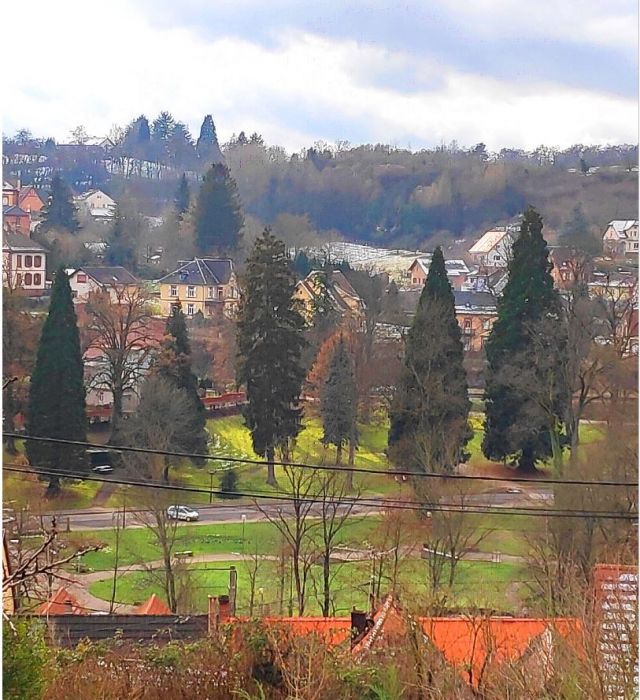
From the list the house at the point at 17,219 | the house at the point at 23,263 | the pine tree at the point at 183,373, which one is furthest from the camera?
the pine tree at the point at 183,373

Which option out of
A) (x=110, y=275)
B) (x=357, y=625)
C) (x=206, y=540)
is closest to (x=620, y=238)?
(x=357, y=625)

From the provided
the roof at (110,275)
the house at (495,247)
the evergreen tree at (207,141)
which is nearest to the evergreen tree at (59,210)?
the roof at (110,275)

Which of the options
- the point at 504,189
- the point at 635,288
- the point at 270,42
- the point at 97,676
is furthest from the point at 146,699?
the point at 504,189

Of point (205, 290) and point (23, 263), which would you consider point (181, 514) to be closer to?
point (205, 290)

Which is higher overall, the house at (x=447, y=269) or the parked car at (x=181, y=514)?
the house at (x=447, y=269)

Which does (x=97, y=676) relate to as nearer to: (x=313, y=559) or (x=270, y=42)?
(x=270, y=42)

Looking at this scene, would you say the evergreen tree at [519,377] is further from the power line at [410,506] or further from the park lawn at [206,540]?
the park lawn at [206,540]

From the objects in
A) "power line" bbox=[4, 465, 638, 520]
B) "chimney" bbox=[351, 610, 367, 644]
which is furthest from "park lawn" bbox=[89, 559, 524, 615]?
"chimney" bbox=[351, 610, 367, 644]

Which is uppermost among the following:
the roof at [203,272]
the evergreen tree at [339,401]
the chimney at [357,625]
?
the roof at [203,272]
